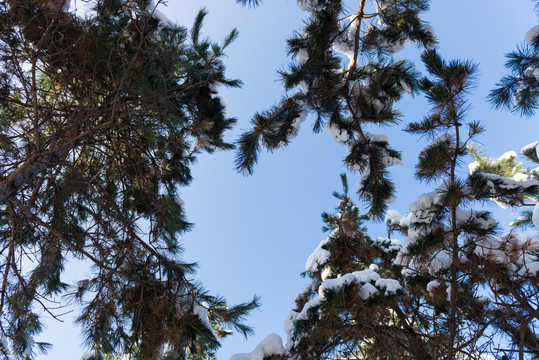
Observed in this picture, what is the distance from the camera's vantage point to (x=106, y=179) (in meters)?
4.16

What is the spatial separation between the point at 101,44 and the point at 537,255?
4741 mm

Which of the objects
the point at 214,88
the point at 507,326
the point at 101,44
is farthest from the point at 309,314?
the point at 101,44

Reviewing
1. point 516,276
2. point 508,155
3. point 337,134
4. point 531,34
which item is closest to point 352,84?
point 337,134

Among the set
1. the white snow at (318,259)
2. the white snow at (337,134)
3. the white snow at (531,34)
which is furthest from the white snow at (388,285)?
the white snow at (531,34)

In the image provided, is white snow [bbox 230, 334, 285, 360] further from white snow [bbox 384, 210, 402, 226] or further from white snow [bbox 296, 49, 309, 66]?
white snow [bbox 384, 210, 402, 226]

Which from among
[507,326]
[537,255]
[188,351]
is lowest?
[188,351]

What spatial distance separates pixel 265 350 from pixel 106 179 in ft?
9.01

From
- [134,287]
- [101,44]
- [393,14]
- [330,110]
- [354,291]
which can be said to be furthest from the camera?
[330,110]

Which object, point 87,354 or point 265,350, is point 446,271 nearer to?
point 265,350

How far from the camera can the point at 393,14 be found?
13.4 ft

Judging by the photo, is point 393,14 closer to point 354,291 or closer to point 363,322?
point 354,291

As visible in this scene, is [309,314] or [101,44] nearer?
[101,44]

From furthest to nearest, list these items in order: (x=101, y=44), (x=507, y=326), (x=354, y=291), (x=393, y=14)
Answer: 1. (x=393, y=14)
2. (x=354, y=291)
3. (x=101, y=44)
4. (x=507, y=326)

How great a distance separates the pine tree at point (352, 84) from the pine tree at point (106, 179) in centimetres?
95
